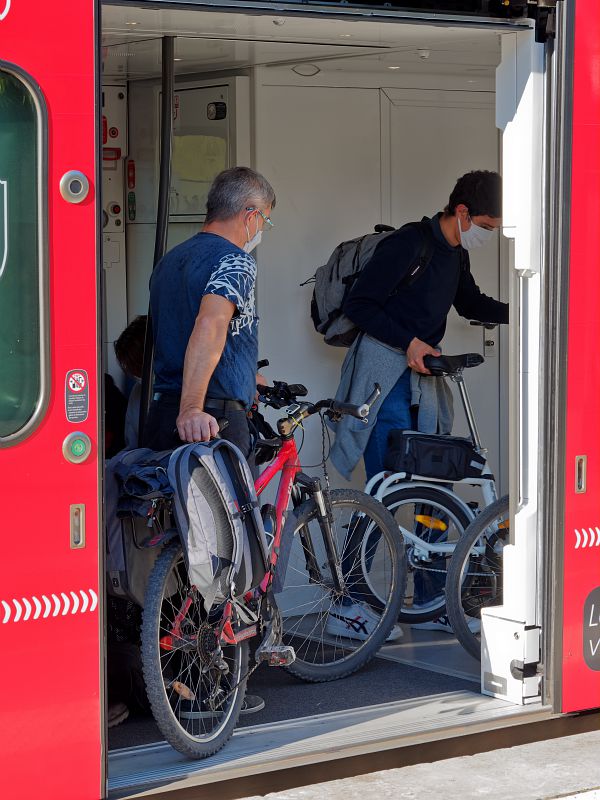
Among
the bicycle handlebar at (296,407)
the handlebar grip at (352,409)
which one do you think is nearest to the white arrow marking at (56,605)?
the bicycle handlebar at (296,407)

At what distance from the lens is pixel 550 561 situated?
432 centimetres

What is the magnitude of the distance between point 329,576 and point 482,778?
1144mm

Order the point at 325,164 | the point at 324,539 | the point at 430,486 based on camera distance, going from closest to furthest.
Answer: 1. the point at 324,539
2. the point at 430,486
3. the point at 325,164

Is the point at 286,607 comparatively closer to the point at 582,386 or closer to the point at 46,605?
the point at 582,386

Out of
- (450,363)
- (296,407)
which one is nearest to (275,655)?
(296,407)

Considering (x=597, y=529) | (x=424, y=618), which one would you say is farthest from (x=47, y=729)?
(x=424, y=618)

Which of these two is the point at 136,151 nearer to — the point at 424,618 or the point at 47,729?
the point at 424,618

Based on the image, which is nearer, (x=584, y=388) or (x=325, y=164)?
(x=584, y=388)

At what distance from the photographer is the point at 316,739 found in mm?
4113

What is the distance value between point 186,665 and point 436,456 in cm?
180

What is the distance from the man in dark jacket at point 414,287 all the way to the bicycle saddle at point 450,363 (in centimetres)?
4

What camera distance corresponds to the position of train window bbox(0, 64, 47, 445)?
10.9 feet

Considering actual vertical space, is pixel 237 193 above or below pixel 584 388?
above

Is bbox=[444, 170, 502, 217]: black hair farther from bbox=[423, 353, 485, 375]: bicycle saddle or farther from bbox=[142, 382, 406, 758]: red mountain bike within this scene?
bbox=[142, 382, 406, 758]: red mountain bike
